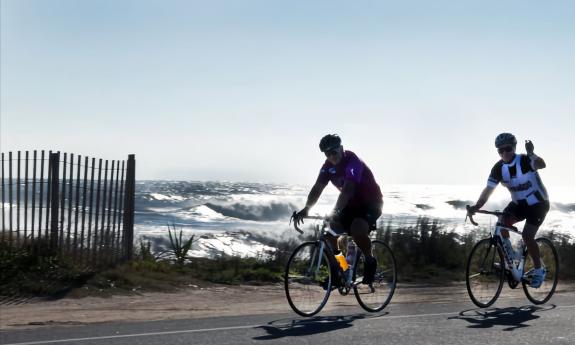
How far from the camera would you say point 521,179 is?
10.6 metres

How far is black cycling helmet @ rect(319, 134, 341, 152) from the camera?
9578 mm

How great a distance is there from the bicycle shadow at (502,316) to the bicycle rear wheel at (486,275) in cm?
31

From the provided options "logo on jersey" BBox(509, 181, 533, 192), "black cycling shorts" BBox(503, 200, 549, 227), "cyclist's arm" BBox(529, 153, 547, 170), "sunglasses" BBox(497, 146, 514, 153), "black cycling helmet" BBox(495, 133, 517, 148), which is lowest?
"black cycling shorts" BBox(503, 200, 549, 227)

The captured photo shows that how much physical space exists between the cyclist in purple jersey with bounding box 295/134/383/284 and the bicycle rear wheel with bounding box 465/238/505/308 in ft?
4.90

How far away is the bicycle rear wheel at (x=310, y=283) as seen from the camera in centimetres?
977

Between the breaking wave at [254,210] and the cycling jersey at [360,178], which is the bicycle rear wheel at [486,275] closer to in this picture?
the cycling jersey at [360,178]

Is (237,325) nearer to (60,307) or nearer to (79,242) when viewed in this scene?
(60,307)

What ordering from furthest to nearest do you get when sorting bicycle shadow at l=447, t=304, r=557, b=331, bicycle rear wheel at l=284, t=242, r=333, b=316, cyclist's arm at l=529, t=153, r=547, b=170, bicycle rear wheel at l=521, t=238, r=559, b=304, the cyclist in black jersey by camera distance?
bicycle rear wheel at l=521, t=238, r=559, b=304
the cyclist in black jersey
cyclist's arm at l=529, t=153, r=547, b=170
bicycle rear wheel at l=284, t=242, r=333, b=316
bicycle shadow at l=447, t=304, r=557, b=331

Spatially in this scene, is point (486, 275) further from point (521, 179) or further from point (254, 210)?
point (254, 210)

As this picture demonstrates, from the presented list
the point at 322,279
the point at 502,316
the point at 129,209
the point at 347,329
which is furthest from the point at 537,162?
the point at 129,209

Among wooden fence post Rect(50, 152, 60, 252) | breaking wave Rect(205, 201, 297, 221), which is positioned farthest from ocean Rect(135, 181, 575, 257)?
wooden fence post Rect(50, 152, 60, 252)

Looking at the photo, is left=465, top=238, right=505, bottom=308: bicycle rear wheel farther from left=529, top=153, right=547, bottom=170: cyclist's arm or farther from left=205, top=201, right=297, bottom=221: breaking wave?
left=205, top=201, right=297, bottom=221: breaking wave

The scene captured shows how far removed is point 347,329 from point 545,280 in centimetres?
369

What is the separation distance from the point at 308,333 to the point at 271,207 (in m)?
44.7
